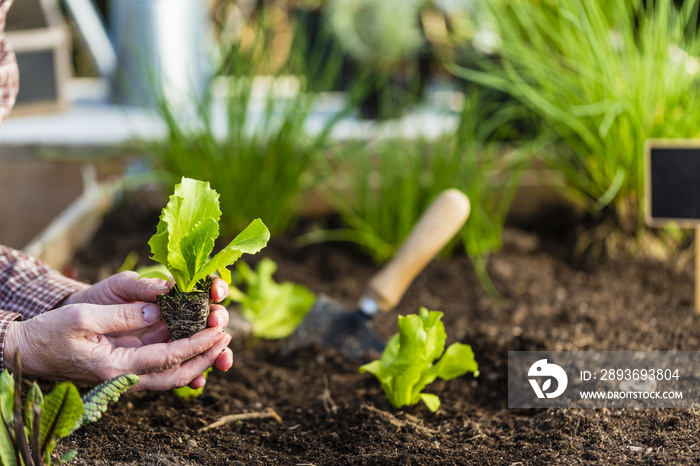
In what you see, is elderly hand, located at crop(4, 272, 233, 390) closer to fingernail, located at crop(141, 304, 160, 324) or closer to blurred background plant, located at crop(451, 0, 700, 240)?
fingernail, located at crop(141, 304, 160, 324)

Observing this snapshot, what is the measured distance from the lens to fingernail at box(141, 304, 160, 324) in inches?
28.6

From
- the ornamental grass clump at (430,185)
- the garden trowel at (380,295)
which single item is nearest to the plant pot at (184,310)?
the garden trowel at (380,295)

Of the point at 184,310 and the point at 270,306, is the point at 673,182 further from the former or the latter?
the point at 184,310

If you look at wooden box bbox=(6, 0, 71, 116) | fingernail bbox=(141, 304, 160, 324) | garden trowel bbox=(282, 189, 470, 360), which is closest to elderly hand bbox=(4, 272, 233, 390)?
fingernail bbox=(141, 304, 160, 324)

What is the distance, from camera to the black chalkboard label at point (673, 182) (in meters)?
1.18

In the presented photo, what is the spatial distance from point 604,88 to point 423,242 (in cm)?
59

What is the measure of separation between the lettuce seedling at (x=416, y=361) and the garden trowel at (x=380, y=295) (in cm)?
23

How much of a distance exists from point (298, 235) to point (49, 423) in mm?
1123

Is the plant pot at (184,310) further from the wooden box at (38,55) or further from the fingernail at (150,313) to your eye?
the wooden box at (38,55)

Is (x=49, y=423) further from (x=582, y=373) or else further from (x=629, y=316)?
(x=629, y=316)

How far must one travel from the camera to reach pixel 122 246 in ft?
5.12

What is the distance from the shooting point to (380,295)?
1.16 m

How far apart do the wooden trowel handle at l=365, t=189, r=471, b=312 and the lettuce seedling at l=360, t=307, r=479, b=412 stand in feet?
0.83

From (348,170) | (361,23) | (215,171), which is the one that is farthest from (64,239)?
(361,23)
